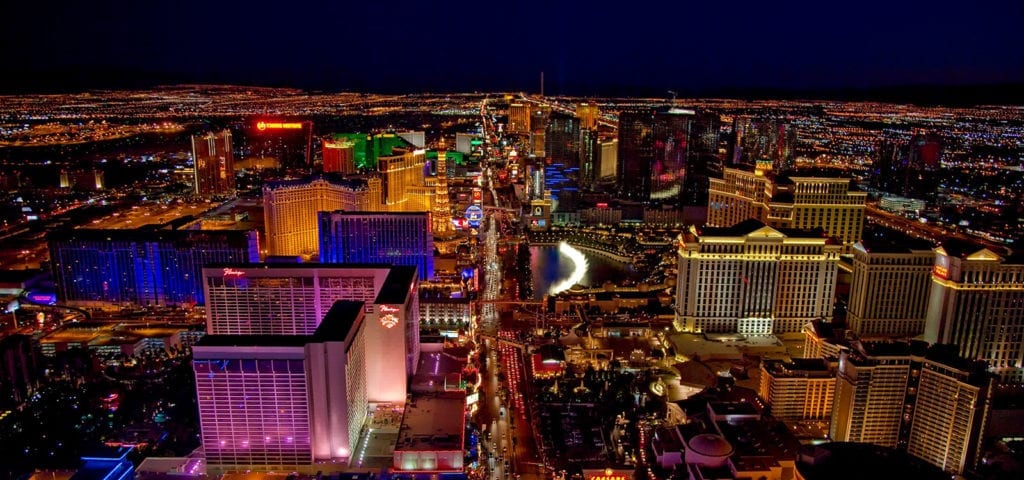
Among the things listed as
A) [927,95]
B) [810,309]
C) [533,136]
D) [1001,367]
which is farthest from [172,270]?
[927,95]

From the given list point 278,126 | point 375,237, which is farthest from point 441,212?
point 278,126

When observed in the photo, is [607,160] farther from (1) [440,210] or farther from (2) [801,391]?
(2) [801,391]

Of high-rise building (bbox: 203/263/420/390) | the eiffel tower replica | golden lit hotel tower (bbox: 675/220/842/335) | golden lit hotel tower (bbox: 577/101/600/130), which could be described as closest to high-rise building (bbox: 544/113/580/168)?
golden lit hotel tower (bbox: 577/101/600/130)

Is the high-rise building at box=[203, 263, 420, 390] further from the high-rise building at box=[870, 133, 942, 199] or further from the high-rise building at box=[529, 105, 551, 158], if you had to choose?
the high-rise building at box=[529, 105, 551, 158]

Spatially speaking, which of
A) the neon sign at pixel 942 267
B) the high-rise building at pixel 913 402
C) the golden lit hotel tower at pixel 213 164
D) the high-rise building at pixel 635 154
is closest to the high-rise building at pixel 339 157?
the golden lit hotel tower at pixel 213 164

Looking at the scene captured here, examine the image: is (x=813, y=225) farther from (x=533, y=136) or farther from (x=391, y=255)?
(x=533, y=136)
